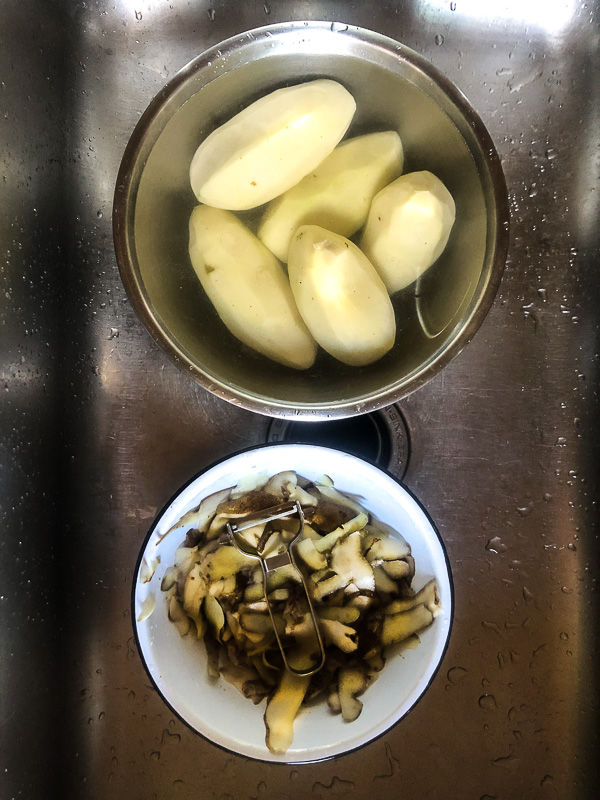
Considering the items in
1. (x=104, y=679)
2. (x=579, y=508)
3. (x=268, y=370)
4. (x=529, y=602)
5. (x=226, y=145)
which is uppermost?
(x=226, y=145)

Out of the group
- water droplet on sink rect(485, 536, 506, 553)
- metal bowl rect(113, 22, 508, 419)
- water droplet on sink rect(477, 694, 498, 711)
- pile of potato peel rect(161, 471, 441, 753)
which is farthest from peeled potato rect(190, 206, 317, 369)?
water droplet on sink rect(477, 694, 498, 711)

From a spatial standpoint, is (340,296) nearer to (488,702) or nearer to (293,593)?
(293,593)

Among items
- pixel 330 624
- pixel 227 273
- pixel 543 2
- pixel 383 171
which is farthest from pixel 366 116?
pixel 330 624

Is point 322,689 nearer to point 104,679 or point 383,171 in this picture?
point 104,679

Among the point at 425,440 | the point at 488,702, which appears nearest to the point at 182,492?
the point at 425,440

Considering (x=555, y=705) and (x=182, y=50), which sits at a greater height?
(x=182, y=50)

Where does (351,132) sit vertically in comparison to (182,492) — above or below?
above

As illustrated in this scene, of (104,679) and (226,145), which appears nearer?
(226,145)
